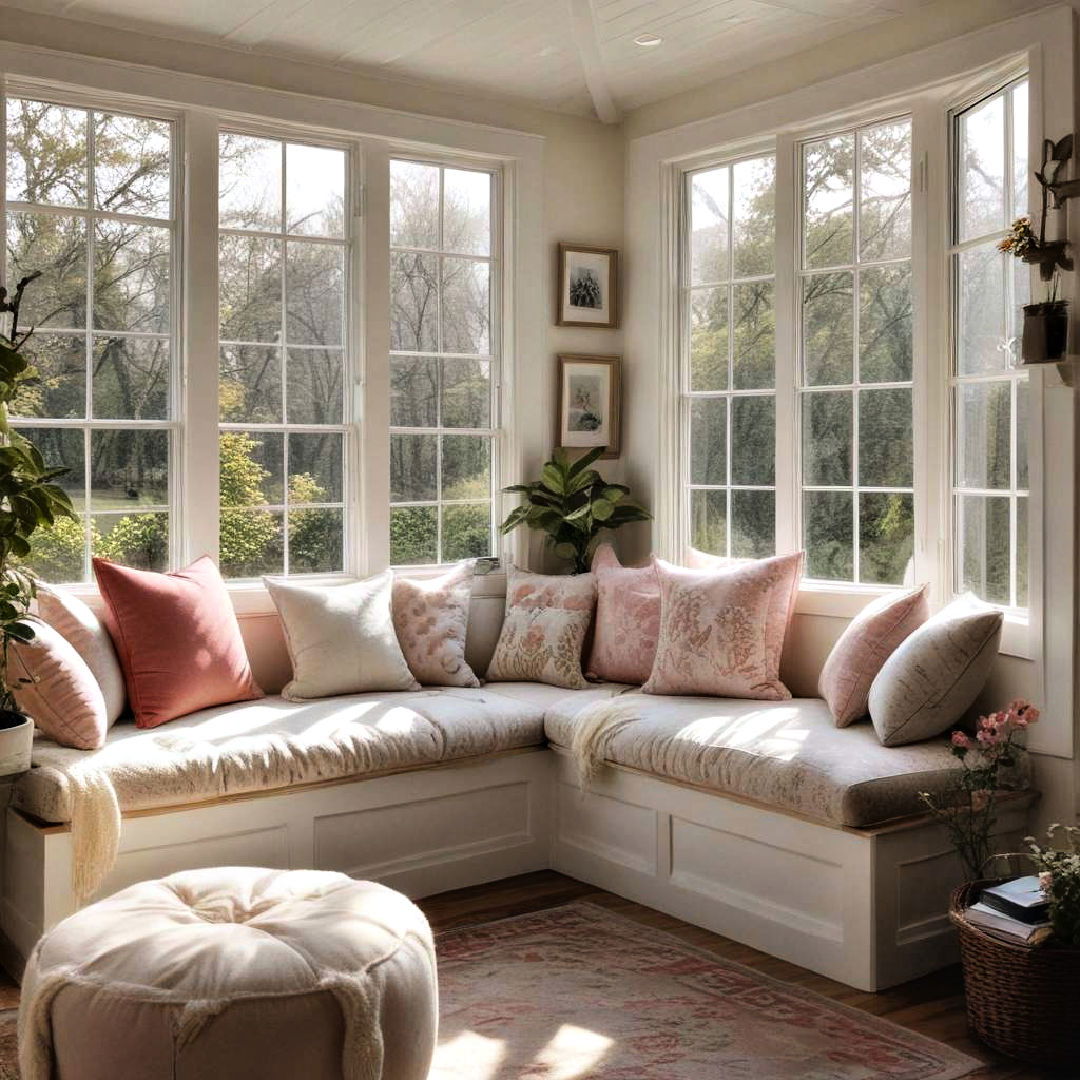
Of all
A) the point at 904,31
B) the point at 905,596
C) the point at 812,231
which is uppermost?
the point at 904,31

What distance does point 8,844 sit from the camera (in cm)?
380

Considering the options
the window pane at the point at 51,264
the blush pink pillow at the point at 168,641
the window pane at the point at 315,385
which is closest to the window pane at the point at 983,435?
the window pane at the point at 315,385

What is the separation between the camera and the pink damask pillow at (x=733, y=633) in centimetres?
447

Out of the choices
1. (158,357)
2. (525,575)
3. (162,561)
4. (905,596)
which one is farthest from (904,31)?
(162,561)

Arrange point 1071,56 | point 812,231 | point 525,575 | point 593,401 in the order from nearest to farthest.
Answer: point 1071,56 → point 812,231 → point 525,575 → point 593,401

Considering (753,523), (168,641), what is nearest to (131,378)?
(168,641)

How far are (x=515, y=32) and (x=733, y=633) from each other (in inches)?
89.3

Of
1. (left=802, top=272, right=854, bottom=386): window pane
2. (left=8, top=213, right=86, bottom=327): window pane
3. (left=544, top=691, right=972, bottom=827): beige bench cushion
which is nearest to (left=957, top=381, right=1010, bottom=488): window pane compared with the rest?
(left=802, top=272, right=854, bottom=386): window pane

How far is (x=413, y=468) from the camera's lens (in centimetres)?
517

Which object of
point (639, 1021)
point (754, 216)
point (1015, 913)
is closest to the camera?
point (1015, 913)

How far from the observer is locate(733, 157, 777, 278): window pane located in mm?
4969

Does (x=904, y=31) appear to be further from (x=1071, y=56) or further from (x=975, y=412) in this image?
(x=975, y=412)

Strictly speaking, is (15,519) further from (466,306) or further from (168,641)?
(466,306)

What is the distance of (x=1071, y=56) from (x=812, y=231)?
126cm
